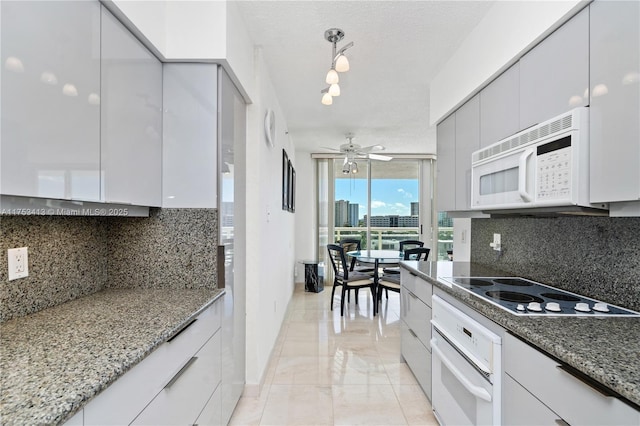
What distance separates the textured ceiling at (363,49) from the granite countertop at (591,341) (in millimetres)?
1682

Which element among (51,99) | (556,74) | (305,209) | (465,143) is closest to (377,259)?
(465,143)

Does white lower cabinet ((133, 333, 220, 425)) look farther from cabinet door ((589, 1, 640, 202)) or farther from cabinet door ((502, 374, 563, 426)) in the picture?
cabinet door ((589, 1, 640, 202))

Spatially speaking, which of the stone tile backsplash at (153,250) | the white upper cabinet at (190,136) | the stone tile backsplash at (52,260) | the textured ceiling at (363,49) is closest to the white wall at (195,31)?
the white upper cabinet at (190,136)

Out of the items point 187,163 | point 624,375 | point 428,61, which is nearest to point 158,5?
point 187,163

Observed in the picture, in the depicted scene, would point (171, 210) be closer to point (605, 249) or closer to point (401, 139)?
point (605, 249)

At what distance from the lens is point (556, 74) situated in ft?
4.58

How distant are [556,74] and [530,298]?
1028 millimetres

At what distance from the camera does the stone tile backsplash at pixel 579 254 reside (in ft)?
4.44

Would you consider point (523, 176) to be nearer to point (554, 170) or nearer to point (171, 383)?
point (554, 170)

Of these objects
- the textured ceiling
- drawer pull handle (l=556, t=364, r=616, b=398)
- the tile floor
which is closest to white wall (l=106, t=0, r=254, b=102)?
the textured ceiling

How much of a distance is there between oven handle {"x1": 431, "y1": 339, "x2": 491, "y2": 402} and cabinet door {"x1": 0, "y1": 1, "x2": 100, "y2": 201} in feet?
5.71

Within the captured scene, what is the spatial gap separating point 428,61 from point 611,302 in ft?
6.47

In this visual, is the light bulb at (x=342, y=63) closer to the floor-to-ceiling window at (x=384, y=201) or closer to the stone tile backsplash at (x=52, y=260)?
the stone tile backsplash at (x=52, y=260)

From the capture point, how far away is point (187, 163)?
5.72ft
